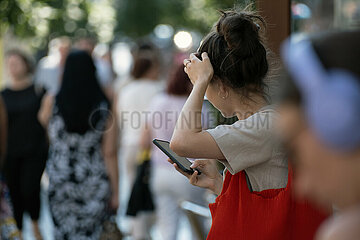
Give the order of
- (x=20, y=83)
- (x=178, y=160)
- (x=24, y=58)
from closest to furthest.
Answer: (x=178, y=160)
(x=20, y=83)
(x=24, y=58)

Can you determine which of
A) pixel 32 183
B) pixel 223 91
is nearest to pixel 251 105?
pixel 223 91

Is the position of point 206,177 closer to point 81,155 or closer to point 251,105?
point 251,105

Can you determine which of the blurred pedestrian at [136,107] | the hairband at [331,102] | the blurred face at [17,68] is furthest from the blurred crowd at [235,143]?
the blurred face at [17,68]

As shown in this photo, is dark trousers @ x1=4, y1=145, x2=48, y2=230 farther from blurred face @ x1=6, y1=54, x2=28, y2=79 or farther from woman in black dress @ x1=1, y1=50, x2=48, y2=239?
blurred face @ x1=6, y1=54, x2=28, y2=79

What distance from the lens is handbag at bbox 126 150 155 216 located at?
241 inches

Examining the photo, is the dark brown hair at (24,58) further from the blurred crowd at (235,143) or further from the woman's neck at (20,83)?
the blurred crowd at (235,143)

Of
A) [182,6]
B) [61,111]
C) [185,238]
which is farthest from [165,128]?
[182,6]

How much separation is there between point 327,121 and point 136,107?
608 centimetres

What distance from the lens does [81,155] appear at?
18.7 ft

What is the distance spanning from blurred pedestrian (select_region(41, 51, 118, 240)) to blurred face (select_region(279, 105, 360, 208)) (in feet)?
14.9

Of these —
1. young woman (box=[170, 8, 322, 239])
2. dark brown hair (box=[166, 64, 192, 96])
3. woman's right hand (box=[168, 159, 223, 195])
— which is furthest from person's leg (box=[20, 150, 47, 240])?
young woman (box=[170, 8, 322, 239])

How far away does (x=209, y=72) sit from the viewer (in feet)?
7.45

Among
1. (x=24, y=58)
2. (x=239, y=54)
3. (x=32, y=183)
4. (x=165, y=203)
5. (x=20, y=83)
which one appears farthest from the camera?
(x=24, y=58)

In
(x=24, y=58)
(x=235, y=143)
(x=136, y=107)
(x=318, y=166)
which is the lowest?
(x=136, y=107)
